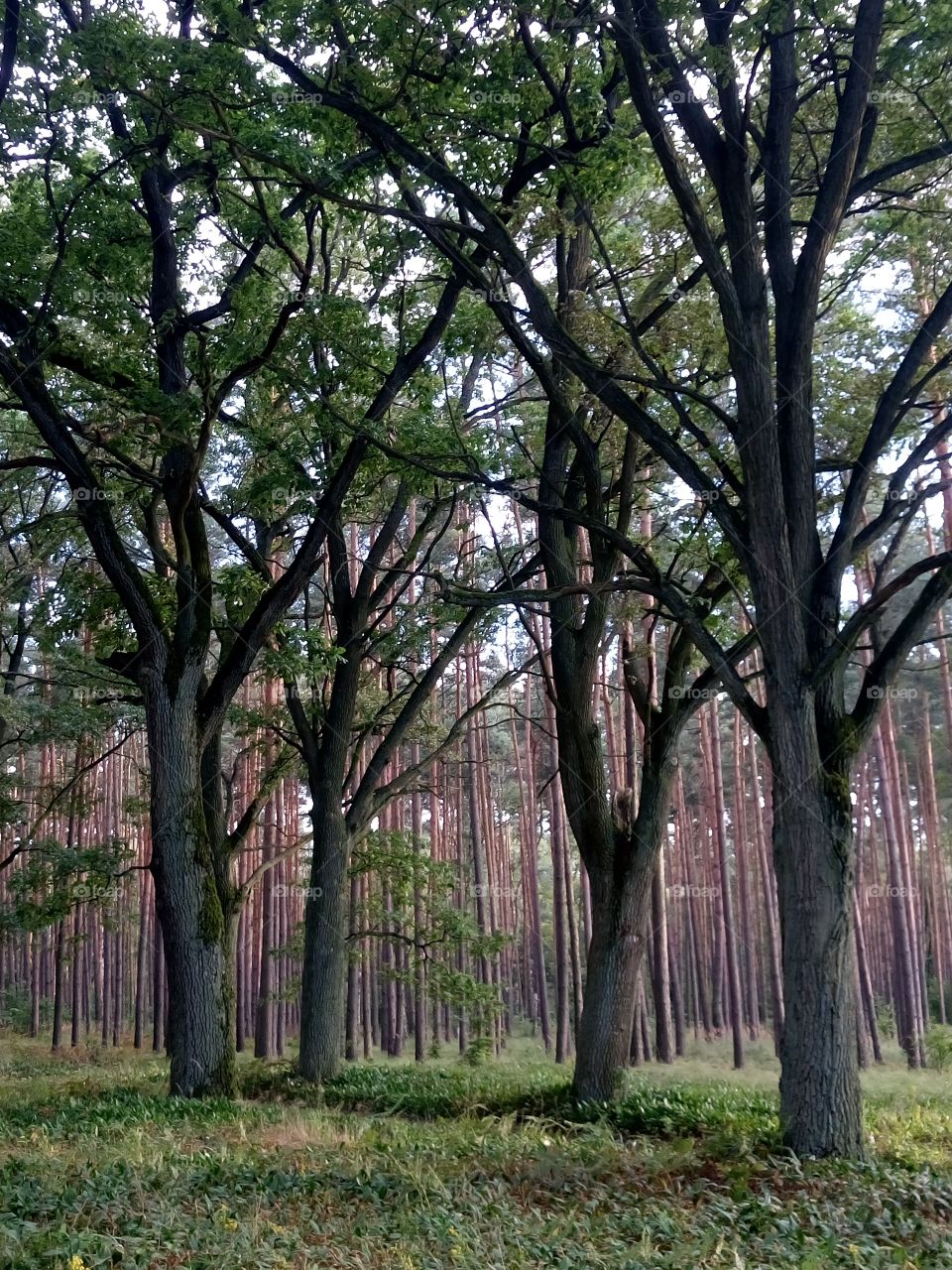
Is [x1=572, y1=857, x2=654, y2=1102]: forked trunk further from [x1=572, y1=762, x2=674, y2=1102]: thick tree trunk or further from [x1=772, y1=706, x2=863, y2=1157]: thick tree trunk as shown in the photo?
[x1=772, y1=706, x2=863, y2=1157]: thick tree trunk

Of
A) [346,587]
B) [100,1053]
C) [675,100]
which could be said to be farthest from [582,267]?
[100,1053]

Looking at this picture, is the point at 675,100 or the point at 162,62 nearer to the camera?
the point at 675,100

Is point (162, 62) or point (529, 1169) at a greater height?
point (162, 62)

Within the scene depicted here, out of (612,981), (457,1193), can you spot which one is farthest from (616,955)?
(457,1193)

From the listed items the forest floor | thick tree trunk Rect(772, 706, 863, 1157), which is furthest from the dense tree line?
the forest floor

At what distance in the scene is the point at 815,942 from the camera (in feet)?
22.2

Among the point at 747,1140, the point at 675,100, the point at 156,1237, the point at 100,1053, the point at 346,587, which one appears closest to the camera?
the point at 156,1237

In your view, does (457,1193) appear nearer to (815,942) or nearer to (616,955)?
(815,942)

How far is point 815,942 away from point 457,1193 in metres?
2.79

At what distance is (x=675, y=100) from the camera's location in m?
7.41

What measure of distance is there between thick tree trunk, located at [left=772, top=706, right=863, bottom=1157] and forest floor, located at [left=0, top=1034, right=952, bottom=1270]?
0.32 m

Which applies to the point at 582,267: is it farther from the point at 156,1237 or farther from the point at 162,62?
the point at 156,1237

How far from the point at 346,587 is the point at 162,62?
752 cm

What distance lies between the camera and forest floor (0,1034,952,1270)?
457 cm
